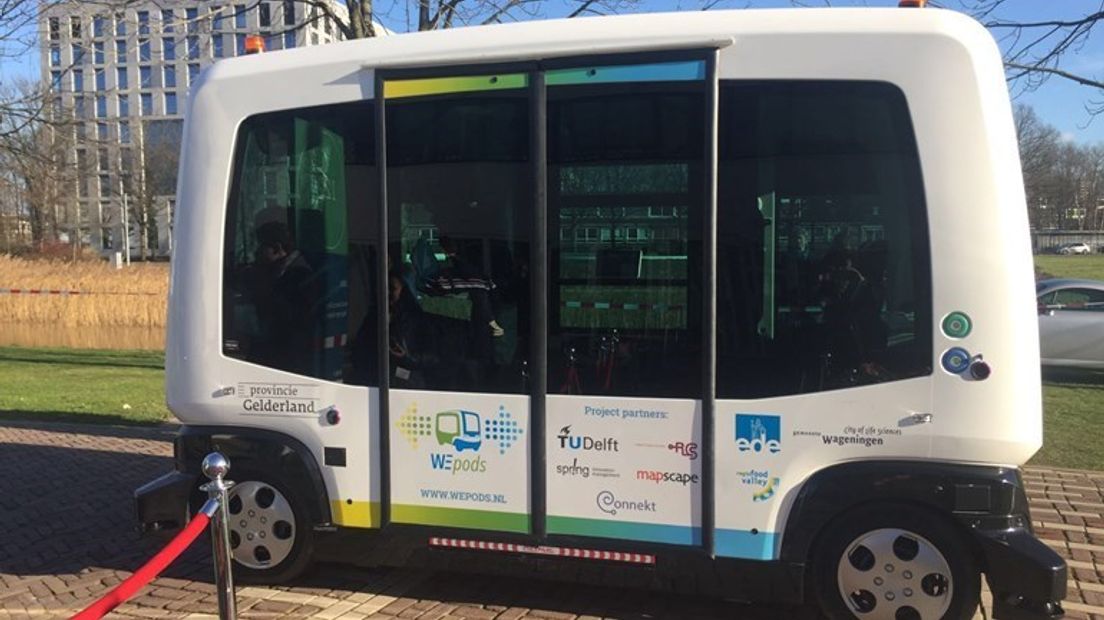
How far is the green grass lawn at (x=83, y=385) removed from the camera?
355 inches

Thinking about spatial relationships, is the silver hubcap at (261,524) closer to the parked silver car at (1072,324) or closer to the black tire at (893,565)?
the black tire at (893,565)

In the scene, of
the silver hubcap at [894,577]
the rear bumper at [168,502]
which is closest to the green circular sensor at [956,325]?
the silver hubcap at [894,577]

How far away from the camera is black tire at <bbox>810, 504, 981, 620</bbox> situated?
346 cm

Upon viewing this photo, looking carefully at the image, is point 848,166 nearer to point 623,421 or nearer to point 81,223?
point 623,421

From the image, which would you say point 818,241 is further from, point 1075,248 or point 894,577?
point 1075,248

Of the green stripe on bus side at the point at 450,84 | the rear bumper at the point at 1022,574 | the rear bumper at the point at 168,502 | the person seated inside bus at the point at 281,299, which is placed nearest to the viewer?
the rear bumper at the point at 1022,574

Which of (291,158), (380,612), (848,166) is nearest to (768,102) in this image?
(848,166)

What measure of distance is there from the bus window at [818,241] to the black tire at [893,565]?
0.61 metres

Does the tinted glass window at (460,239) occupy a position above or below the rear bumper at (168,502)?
above

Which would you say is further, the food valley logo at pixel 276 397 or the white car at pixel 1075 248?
the white car at pixel 1075 248

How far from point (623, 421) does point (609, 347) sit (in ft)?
1.12

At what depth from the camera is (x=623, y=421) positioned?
12.2 ft

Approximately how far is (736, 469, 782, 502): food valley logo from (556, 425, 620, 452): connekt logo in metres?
0.57

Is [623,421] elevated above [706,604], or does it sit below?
above
